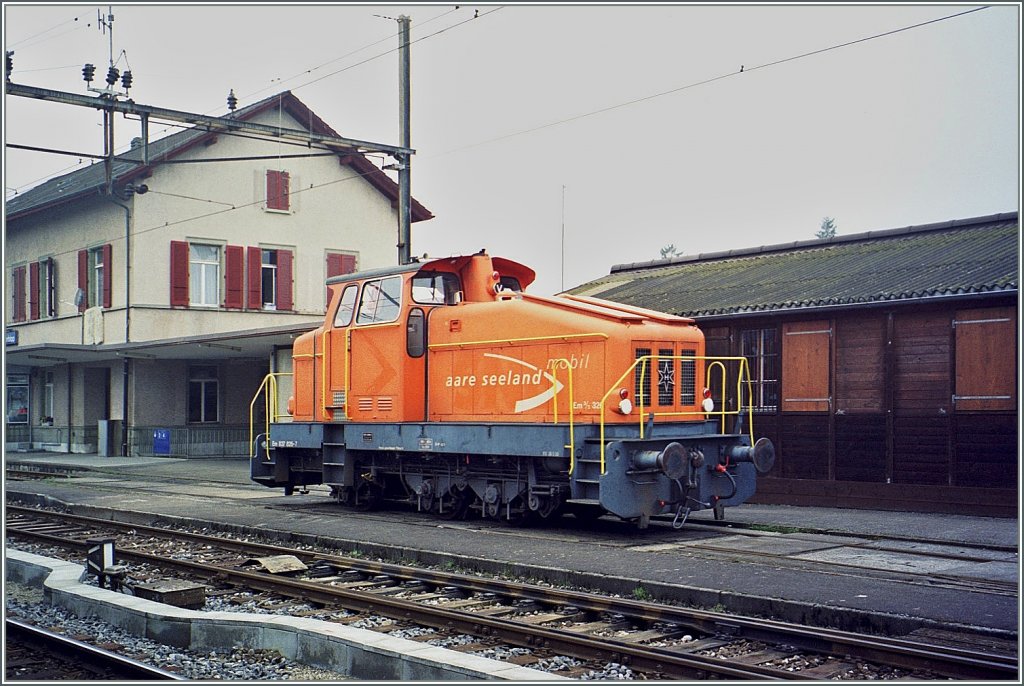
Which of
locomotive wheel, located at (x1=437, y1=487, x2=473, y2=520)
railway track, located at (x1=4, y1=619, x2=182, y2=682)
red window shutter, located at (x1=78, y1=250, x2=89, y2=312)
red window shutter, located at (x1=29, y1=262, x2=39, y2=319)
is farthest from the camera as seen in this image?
red window shutter, located at (x1=29, y1=262, x2=39, y2=319)

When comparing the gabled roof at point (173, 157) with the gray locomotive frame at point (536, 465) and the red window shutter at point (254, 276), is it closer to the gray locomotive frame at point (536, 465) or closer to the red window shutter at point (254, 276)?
the red window shutter at point (254, 276)

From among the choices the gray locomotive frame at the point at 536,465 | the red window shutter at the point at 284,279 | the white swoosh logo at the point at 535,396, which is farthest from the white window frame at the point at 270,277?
the white swoosh logo at the point at 535,396

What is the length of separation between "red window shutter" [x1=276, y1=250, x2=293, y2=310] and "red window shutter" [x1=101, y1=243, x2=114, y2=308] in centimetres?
499

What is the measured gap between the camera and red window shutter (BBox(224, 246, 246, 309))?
100ft

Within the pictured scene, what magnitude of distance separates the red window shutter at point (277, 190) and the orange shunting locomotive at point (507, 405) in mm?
17258

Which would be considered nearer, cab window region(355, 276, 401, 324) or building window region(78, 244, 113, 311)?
cab window region(355, 276, 401, 324)

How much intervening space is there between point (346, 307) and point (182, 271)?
56.1 feet

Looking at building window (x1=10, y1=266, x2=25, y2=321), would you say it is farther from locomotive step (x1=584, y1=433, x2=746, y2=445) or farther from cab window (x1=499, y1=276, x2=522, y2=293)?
locomotive step (x1=584, y1=433, x2=746, y2=445)

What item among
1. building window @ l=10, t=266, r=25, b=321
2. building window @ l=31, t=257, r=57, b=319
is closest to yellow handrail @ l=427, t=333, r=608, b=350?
building window @ l=31, t=257, r=57, b=319

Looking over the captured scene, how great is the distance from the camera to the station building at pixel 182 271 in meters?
29.4

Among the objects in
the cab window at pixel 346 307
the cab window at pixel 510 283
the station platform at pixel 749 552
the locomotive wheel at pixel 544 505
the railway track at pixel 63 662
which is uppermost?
the cab window at pixel 510 283

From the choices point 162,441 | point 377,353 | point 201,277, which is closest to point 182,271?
point 201,277

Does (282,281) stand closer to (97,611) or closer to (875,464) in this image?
(875,464)

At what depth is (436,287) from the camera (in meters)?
13.7
